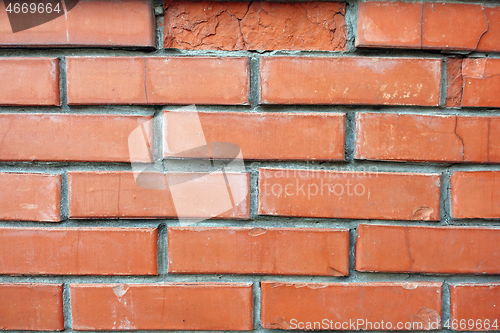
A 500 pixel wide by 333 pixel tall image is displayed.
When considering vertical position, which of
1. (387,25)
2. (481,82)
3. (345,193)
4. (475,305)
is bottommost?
(475,305)

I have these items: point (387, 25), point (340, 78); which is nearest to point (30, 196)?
point (340, 78)

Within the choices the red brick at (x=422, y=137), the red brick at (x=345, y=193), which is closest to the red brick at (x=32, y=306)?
the red brick at (x=345, y=193)

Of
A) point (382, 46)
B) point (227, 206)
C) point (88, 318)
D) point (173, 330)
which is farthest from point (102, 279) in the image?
point (382, 46)

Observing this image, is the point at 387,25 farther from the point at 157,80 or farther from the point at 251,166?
the point at 157,80

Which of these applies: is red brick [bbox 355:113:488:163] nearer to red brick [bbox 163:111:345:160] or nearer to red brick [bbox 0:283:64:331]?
red brick [bbox 163:111:345:160]

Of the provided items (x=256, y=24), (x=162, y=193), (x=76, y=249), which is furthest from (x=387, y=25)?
(x=76, y=249)

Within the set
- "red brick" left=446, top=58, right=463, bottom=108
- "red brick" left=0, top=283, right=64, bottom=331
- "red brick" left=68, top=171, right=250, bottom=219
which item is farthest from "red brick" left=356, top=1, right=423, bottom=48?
"red brick" left=0, top=283, right=64, bottom=331

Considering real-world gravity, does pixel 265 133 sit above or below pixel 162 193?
above

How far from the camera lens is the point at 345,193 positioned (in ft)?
2.53

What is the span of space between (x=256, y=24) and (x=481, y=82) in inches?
25.8

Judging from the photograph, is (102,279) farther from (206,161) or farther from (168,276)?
(206,161)

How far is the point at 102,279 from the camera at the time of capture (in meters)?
0.80

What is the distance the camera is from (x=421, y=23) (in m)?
0.76

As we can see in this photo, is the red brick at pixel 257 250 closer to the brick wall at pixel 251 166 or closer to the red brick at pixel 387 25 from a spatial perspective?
the brick wall at pixel 251 166
